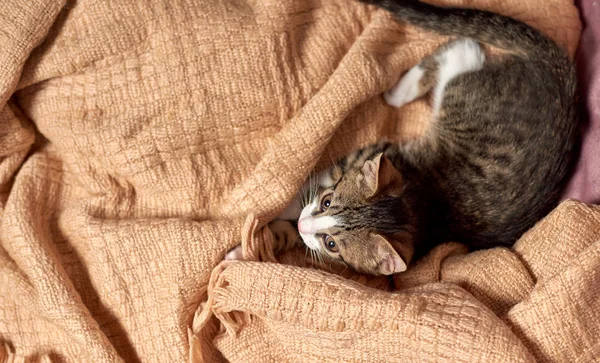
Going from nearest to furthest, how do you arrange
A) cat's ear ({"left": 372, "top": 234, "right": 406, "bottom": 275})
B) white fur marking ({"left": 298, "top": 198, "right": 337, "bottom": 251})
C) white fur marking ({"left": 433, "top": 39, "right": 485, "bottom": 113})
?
cat's ear ({"left": 372, "top": 234, "right": 406, "bottom": 275})
white fur marking ({"left": 298, "top": 198, "right": 337, "bottom": 251})
white fur marking ({"left": 433, "top": 39, "right": 485, "bottom": 113})

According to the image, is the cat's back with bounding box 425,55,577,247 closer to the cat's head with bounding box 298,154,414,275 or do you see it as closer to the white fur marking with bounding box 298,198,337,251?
the cat's head with bounding box 298,154,414,275

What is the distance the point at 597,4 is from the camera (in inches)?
72.2

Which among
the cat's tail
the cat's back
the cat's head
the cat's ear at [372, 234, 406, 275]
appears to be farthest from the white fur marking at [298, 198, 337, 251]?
the cat's tail

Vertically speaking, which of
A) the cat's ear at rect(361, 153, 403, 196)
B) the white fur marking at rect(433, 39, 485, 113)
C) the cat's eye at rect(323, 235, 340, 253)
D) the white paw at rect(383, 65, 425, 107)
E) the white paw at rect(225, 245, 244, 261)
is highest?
the white fur marking at rect(433, 39, 485, 113)

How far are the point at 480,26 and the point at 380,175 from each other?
0.62 meters

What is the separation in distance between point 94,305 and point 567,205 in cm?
142

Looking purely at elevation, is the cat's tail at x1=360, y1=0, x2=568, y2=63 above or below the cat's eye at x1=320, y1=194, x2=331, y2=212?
above

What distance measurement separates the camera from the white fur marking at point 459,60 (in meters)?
1.77

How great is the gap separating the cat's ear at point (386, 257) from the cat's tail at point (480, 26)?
2.44 ft

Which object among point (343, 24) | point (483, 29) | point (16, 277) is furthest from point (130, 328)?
point (483, 29)

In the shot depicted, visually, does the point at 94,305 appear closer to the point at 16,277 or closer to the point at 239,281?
the point at 16,277

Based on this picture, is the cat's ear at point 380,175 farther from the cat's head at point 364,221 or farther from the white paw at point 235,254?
the white paw at point 235,254

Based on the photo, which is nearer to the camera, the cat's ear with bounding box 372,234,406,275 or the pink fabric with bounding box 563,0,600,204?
the cat's ear with bounding box 372,234,406,275

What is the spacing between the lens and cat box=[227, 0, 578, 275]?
5.31 feet
